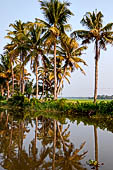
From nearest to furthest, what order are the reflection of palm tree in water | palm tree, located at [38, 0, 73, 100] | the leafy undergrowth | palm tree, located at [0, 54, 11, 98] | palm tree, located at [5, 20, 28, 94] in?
the reflection of palm tree in water < the leafy undergrowth < palm tree, located at [38, 0, 73, 100] < palm tree, located at [5, 20, 28, 94] < palm tree, located at [0, 54, 11, 98]

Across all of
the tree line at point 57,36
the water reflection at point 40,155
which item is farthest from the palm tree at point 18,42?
the water reflection at point 40,155

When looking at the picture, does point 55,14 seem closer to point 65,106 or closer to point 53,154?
point 65,106

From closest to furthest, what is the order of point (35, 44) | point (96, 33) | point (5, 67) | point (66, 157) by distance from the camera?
1. point (66, 157)
2. point (96, 33)
3. point (35, 44)
4. point (5, 67)

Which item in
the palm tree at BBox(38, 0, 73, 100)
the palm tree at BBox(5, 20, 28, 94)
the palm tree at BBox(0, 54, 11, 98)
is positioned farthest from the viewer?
the palm tree at BBox(0, 54, 11, 98)

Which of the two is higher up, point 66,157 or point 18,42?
point 18,42

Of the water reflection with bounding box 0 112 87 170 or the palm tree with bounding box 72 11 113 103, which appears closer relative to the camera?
the water reflection with bounding box 0 112 87 170

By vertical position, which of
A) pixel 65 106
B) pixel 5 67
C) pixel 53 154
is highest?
pixel 5 67

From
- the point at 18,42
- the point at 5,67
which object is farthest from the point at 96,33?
the point at 5,67

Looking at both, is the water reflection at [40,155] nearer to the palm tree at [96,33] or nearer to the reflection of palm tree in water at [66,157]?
the reflection of palm tree in water at [66,157]

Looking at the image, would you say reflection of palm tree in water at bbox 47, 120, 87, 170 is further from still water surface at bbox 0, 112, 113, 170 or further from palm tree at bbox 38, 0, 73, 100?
palm tree at bbox 38, 0, 73, 100

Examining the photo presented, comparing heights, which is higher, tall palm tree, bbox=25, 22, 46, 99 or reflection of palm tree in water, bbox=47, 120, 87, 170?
tall palm tree, bbox=25, 22, 46, 99

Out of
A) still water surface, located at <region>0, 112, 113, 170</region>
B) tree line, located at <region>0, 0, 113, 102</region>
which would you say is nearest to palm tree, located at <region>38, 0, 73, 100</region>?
Result: tree line, located at <region>0, 0, 113, 102</region>

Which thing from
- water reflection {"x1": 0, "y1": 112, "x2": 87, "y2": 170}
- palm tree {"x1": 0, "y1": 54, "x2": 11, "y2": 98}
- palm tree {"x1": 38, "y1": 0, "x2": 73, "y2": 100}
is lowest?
water reflection {"x1": 0, "y1": 112, "x2": 87, "y2": 170}

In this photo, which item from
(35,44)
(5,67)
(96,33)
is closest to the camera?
(96,33)
